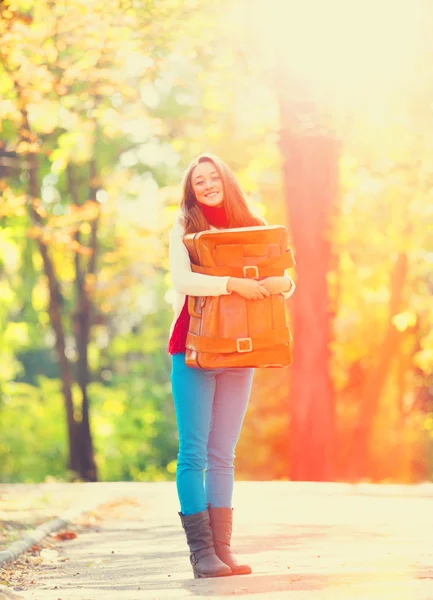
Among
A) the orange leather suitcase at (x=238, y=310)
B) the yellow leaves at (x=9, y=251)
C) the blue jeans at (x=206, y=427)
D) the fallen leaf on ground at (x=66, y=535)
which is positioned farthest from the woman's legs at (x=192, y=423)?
the yellow leaves at (x=9, y=251)

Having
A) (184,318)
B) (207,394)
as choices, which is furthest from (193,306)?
(207,394)

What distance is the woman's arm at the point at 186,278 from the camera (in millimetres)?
6371

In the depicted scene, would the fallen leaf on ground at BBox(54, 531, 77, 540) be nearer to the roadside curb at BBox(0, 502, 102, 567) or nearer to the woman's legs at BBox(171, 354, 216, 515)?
the roadside curb at BBox(0, 502, 102, 567)

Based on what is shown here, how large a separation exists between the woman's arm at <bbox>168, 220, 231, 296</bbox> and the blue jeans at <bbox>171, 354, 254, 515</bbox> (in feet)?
1.19

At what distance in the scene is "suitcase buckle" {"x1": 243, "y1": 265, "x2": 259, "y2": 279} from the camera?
21.2 ft

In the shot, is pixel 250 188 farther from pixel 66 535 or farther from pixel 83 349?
pixel 66 535

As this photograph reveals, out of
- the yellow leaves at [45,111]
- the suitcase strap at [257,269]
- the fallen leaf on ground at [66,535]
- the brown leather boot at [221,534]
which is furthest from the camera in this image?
the yellow leaves at [45,111]

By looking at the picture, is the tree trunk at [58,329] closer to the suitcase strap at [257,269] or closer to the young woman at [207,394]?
the young woman at [207,394]

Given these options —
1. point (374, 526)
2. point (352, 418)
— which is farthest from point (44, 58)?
point (352, 418)

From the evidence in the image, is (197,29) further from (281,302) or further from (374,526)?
(281,302)

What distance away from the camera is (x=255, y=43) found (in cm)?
1636

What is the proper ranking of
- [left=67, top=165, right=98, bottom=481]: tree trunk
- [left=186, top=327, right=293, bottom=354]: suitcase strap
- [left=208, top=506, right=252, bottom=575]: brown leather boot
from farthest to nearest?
[left=67, top=165, right=98, bottom=481]: tree trunk
[left=208, top=506, right=252, bottom=575]: brown leather boot
[left=186, top=327, right=293, bottom=354]: suitcase strap

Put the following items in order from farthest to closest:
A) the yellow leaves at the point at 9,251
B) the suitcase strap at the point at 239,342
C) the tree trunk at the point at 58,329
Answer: the tree trunk at the point at 58,329 → the yellow leaves at the point at 9,251 → the suitcase strap at the point at 239,342

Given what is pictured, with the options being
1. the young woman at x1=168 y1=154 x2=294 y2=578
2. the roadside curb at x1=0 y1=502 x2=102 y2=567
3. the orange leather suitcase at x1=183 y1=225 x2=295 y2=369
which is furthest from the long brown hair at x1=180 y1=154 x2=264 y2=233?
the roadside curb at x1=0 y1=502 x2=102 y2=567
